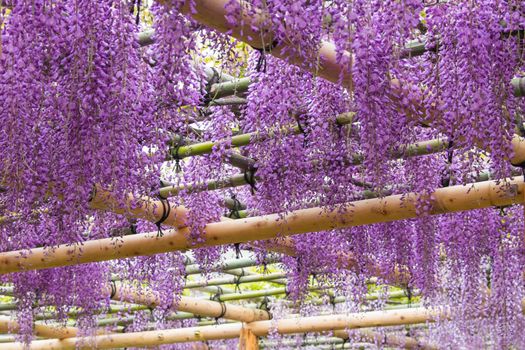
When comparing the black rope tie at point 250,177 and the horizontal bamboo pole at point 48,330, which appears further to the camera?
the horizontal bamboo pole at point 48,330

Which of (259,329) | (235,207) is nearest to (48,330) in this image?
(259,329)

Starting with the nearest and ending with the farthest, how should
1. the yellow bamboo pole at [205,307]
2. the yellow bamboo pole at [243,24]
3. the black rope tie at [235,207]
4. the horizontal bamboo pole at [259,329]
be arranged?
the yellow bamboo pole at [243,24] → the black rope tie at [235,207] → the yellow bamboo pole at [205,307] → the horizontal bamboo pole at [259,329]

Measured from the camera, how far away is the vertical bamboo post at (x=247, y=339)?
29.4ft

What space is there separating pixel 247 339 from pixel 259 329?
0.16 m

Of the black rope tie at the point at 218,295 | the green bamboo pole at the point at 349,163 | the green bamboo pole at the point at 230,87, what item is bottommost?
the green bamboo pole at the point at 349,163

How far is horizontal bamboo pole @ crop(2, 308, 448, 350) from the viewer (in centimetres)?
843

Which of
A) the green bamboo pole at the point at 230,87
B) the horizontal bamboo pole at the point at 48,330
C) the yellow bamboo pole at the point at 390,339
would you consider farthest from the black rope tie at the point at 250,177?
the yellow bamboo pole at the point at 390,339

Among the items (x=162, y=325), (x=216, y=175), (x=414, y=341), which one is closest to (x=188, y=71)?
(x=216, y=175)

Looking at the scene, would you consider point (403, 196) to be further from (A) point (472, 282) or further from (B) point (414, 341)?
(B) point (414, 341)

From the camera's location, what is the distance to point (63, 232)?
387 cm

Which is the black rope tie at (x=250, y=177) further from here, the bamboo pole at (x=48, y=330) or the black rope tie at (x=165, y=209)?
the bamboo pole at (x=48, y=330)

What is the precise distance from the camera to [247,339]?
9000 millimetres

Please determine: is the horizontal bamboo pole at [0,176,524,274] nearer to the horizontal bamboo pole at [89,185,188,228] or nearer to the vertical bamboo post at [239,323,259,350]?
the horizontal bamboo pole at [89,185,188,228]

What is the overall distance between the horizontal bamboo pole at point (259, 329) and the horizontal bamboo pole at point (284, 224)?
3362 millimetres
